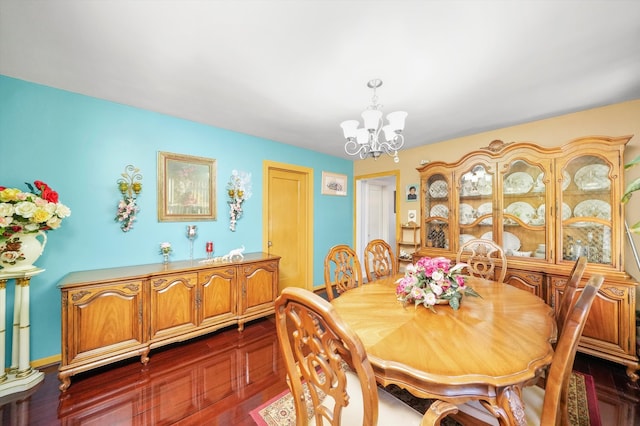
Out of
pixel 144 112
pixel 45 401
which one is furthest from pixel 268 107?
pixel 45 401

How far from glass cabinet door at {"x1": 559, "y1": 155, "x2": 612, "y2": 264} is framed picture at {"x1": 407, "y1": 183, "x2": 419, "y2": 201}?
64.3 inches

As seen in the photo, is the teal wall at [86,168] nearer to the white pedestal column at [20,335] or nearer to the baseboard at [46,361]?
the baseboard at [46,361]

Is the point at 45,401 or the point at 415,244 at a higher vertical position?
the point at 415,244

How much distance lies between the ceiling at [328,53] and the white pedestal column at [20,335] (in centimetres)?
160

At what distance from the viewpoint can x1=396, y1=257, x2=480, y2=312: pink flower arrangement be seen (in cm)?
141

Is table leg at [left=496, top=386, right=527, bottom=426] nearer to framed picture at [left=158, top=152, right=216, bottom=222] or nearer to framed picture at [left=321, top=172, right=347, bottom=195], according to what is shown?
framed picture at [left=158, top=152, right=216, bottom=222]

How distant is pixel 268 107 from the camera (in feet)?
7.74

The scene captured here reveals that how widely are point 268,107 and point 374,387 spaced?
2.39m

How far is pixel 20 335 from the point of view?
1.78 m

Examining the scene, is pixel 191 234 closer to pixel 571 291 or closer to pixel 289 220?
pixel 289 220

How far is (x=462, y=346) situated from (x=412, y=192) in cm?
299

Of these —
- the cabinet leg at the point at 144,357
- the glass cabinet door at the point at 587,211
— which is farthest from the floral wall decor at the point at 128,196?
the glass cabinet door at the point at 587,211

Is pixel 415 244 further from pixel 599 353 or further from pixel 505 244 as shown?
pixel 599 353

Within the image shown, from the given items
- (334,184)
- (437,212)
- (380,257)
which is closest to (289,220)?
(334,184)
